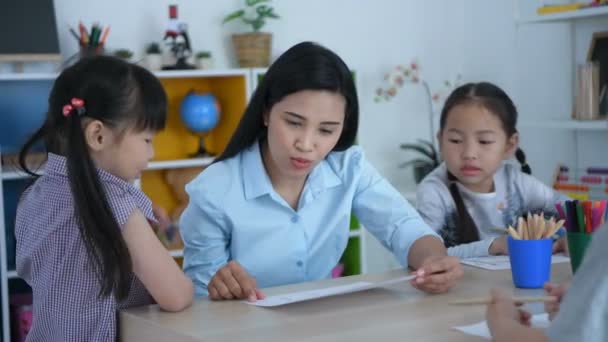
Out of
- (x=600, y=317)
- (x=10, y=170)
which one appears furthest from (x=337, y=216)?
(x=10, y=170)

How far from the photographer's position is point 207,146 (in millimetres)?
4363

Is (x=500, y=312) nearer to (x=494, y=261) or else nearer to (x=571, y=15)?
(x=494, y=261)

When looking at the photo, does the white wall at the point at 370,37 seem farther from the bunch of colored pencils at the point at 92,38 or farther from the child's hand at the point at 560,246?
the child's hand at the point at 560,246

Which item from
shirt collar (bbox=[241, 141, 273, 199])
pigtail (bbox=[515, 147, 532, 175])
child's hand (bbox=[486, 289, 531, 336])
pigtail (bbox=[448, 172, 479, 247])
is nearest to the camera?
child's hand (bbox=[486, 289, 531, 336])

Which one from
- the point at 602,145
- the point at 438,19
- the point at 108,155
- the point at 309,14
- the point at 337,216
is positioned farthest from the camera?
the point at 438,19

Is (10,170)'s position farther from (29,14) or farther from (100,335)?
(100,335)

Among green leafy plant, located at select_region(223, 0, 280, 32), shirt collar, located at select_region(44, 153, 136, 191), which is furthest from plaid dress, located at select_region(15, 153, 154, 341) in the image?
green leafy plant, located at select_region(223, 0, 280, 32)

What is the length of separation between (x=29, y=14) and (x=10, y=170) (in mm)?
637

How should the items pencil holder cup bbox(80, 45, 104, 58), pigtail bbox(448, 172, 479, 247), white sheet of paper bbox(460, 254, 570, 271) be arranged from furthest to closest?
pencil holder cup bbox(80, 45, 104, 58)
pigtail bbox(448, 172, 479, 247)
white sheet of paper bbox(460, 254, 570, 271)

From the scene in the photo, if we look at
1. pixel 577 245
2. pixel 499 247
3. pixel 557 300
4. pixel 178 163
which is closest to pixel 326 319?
pixel 557 300

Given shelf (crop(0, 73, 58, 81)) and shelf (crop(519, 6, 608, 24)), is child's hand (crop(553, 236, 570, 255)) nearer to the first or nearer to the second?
shelf (crop(519, 6, 608, 24))

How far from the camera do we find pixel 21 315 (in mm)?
3686

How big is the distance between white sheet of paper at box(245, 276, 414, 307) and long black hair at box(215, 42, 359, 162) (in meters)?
0.47

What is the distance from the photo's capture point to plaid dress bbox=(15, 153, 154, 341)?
1.58 metres
